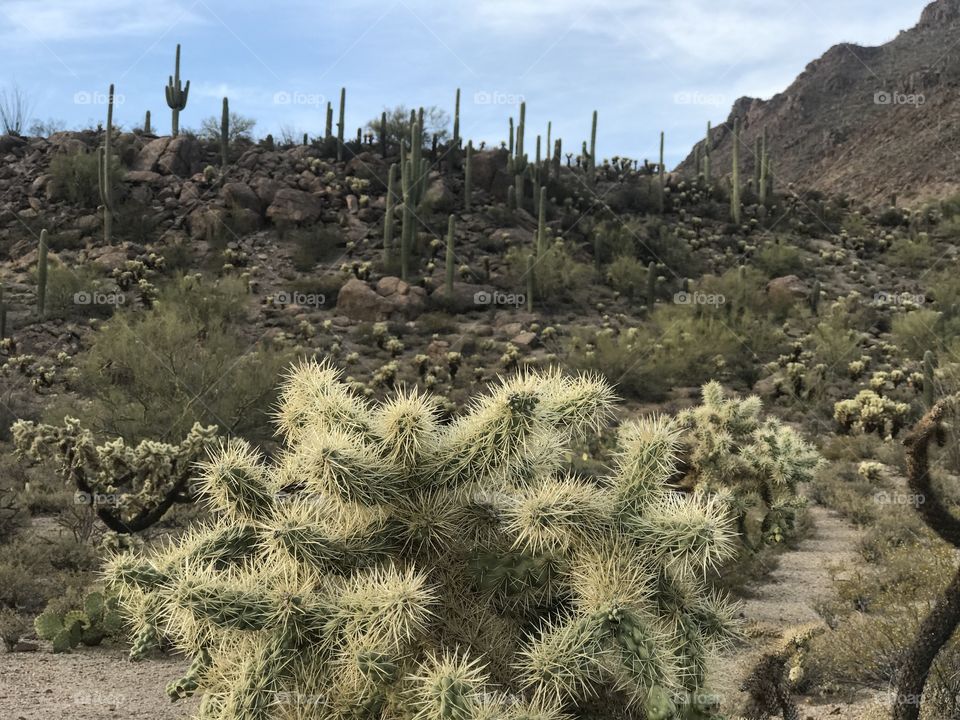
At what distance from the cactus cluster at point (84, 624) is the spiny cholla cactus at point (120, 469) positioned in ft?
5.72

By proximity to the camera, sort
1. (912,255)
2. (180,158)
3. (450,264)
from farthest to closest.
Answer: (180,158) → (912,255) → (450,264)

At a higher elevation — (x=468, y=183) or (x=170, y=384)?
(x=468, y=183)

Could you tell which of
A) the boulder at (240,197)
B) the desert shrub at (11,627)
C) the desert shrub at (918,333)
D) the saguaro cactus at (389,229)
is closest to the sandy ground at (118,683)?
the desert shrub at (11,627)

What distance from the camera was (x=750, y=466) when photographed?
29.0 feet

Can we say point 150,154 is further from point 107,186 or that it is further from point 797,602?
point 797,602

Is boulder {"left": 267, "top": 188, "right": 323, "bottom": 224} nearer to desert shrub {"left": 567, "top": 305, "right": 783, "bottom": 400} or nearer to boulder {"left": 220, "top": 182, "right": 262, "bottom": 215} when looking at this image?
boulder {"left": 220, "top": 182, "right": 262, "bottom": 215}

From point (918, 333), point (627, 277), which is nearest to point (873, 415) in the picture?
point (918, 333)

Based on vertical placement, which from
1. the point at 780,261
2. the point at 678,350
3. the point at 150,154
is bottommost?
the point at 678,350

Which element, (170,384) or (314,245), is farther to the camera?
(314,245)

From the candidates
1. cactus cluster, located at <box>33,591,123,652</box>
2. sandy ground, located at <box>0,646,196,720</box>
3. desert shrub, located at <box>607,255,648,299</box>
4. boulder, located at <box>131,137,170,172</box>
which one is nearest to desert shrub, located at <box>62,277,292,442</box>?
cactus cluster, located at <box>33,591,123,652</box>

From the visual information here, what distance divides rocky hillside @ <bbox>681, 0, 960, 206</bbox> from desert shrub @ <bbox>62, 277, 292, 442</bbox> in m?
37.3

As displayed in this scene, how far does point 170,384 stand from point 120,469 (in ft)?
12.4

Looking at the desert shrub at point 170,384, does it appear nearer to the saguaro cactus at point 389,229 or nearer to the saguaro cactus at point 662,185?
the saguaro cactus at point 389,229

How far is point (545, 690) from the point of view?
340 cm
